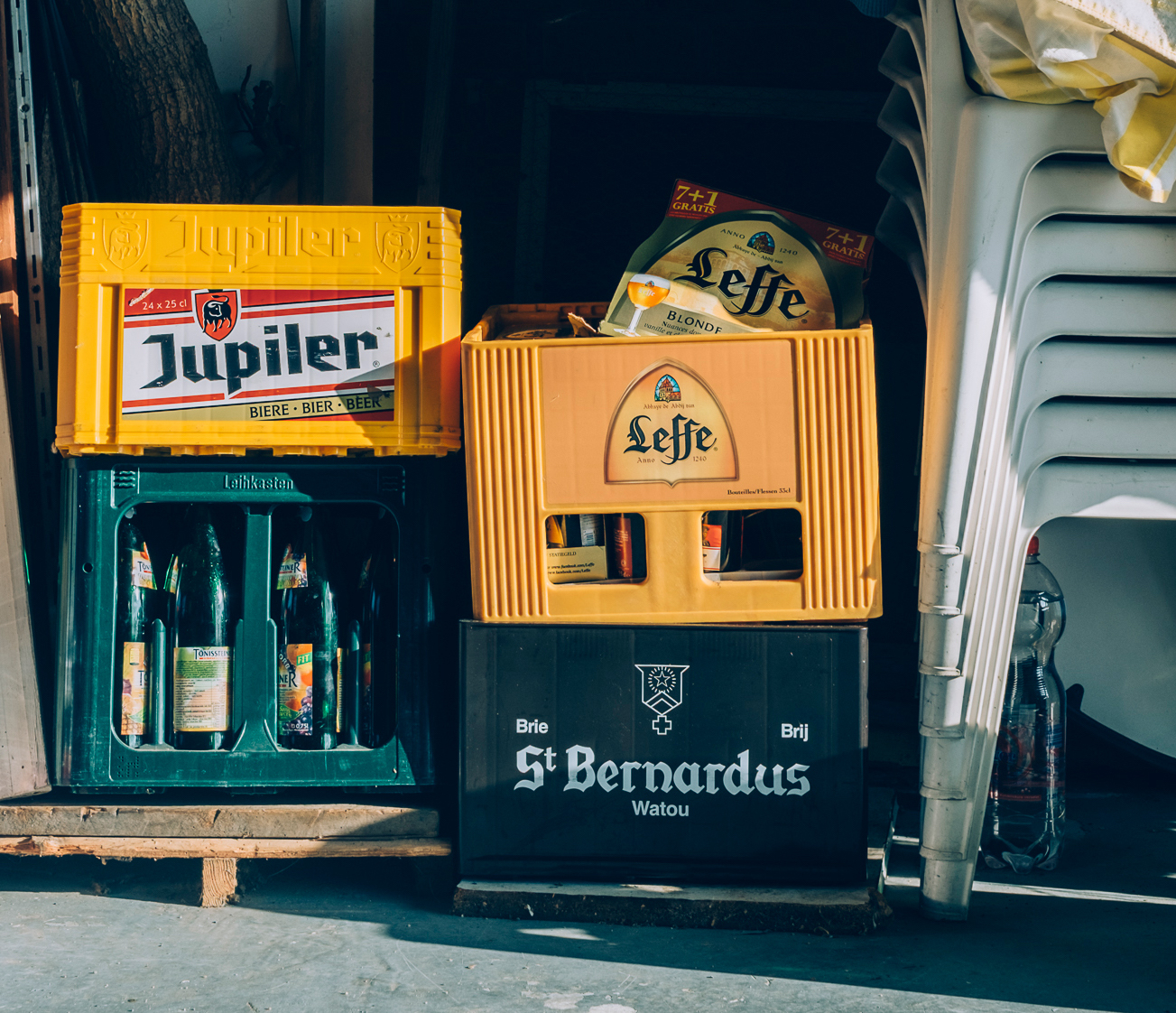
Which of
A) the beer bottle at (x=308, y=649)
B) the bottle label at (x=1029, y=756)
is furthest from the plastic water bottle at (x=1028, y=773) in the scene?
the beer bottle at (x=308, y=649)

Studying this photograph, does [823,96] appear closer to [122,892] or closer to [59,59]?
[59,59]

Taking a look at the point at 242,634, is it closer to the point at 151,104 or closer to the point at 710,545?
the point at 710,545

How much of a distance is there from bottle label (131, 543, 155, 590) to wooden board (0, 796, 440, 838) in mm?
424

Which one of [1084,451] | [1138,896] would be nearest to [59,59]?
[1084,451]

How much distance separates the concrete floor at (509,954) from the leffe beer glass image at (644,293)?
1.13 m

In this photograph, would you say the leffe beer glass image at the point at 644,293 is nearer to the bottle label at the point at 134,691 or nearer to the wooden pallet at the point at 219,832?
the wooden pallet at the point at 219,832

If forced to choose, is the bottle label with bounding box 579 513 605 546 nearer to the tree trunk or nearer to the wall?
the tree trunk

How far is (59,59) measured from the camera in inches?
97.0

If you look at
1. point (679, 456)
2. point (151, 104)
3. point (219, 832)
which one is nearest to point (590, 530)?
point (679, 456)

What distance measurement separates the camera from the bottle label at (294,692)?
2.07 m

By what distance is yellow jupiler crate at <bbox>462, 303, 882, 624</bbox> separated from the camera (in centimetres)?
192

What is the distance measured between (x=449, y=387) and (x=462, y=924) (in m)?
0.99

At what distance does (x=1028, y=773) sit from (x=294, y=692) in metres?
1.56

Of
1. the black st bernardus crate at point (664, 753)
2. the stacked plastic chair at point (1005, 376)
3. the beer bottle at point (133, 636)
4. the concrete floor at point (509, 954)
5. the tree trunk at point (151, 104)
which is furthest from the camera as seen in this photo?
the tree trunk at point (151, 104)
